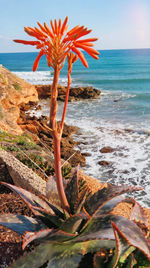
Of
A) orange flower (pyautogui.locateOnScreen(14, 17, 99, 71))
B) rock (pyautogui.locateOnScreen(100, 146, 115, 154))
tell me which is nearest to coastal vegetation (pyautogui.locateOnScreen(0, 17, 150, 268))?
orange flower (pyautogui.locateOnScreen(14, 17, 99, 71))

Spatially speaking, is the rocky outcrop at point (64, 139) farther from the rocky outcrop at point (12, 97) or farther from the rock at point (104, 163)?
the rocky outcrop at point (12, 97)

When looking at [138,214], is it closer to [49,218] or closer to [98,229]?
[98,229]

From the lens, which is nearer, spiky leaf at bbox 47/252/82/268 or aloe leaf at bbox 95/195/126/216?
spiky leaf at bbox 47/252/82/268

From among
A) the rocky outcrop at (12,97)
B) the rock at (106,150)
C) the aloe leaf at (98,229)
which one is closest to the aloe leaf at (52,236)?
the aloe leaf at (98,229)

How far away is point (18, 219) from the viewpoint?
102 inches

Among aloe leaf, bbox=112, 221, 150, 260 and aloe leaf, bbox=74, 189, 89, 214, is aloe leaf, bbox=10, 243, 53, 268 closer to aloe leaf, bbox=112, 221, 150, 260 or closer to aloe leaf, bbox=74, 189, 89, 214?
aloe leaf, bbox=74, 189, 89, 214

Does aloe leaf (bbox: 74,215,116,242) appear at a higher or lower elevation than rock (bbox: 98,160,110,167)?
higher

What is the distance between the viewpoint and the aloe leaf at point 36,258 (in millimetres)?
2211

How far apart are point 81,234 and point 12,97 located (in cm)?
1279

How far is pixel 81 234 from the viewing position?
7.88 ft

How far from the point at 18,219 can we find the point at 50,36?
1719 millimetres

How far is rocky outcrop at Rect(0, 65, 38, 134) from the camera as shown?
1167cm

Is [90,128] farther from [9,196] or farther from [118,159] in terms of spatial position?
[9,196]

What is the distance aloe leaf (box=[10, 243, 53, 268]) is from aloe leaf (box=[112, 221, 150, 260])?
65 centimetres
